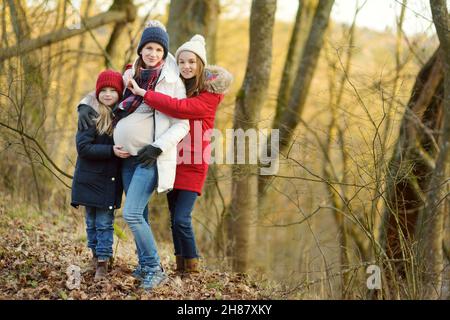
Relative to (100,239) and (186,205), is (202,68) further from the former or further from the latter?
(100,239)

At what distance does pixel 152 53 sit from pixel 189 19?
17.1ft

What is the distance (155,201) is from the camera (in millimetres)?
10438

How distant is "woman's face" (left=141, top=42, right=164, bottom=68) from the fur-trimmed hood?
1.44ft

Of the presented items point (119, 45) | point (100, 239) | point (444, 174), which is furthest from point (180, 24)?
point (100, 239)

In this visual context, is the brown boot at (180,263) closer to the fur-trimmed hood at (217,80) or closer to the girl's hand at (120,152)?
the girl's hand at (120,152)

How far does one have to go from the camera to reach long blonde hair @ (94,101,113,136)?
582cm

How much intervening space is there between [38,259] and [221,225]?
401 cm

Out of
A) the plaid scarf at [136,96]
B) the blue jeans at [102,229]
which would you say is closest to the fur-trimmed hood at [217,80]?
the plaid scarf at [136,96]

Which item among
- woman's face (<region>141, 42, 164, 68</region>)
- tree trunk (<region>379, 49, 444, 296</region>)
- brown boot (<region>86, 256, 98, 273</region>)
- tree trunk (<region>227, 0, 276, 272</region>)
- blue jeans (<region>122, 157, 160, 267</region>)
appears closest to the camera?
blue jeans (<region>122, 157, 160, 267</region>)

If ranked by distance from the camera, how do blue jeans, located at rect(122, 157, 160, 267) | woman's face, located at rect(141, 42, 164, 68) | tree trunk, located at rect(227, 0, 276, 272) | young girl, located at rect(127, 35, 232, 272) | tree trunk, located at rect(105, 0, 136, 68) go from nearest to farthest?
blue jeans, located at rect(122, 157, 160, 267)
woman's face, located at rect(141, 42, 164, 68)
young girl, located at rect(127, 35, 232, 272)
tree trunk, located at rect(227, 0, 276, 272)
tree trunk, located at rect(105, 0, 136, 68)

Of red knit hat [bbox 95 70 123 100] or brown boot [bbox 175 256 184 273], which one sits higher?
red knit hat [bbox 95 70 123 100]

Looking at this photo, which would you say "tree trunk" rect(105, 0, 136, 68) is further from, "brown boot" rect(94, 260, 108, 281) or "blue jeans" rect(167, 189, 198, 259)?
"brown boot" rect(94, 260, 108, 281)

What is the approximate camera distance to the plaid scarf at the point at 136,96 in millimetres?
5758

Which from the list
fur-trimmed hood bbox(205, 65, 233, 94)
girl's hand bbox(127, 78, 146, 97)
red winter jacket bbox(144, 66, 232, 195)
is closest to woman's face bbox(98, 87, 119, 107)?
girl's hand bbox(127, 78, 146, 97)
